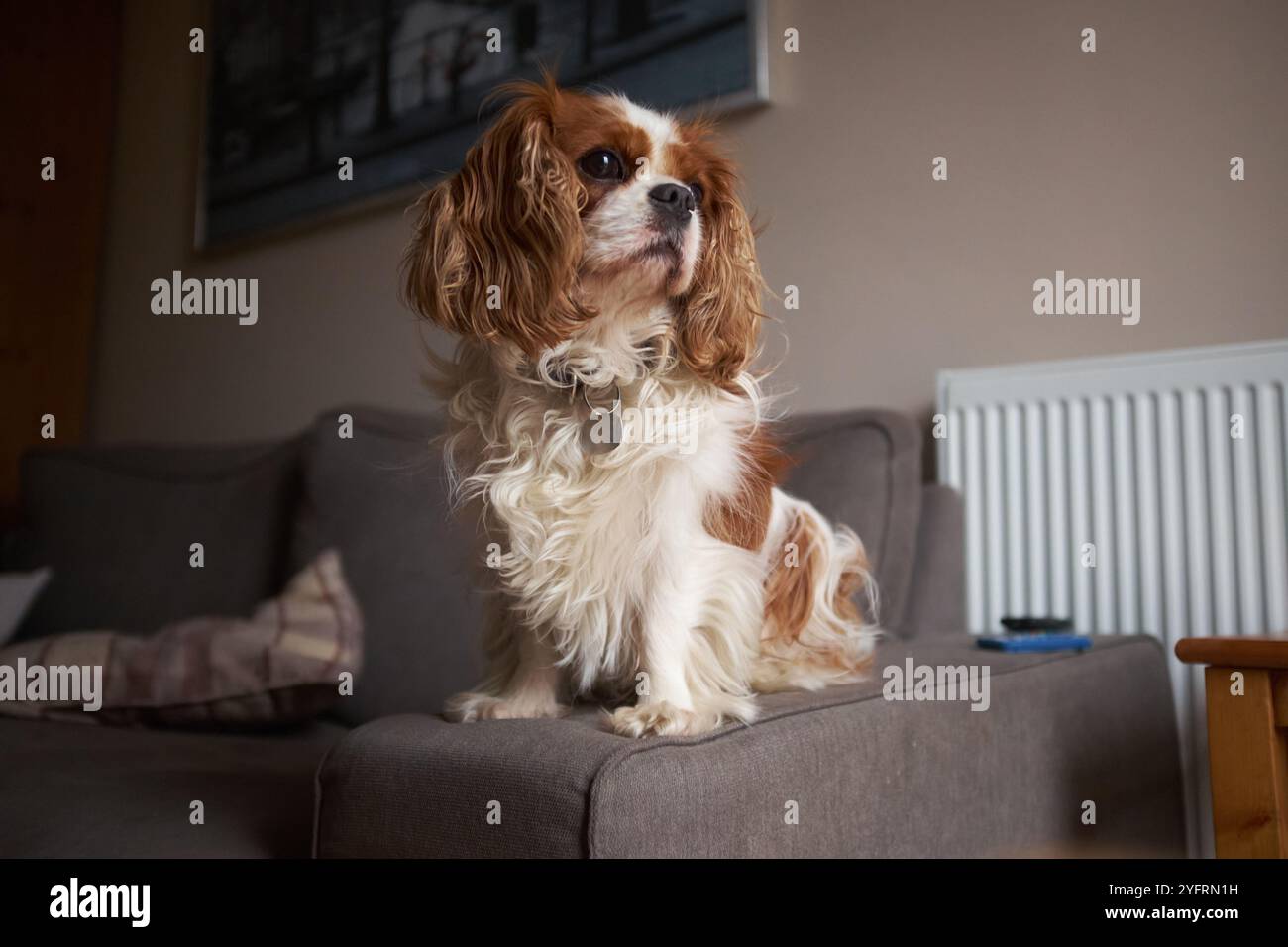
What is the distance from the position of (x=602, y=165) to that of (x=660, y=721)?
597mm

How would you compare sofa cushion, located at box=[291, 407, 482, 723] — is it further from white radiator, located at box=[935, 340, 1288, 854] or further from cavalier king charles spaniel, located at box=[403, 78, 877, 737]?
white radiator, located at box=[935, 340, 1288, 854]

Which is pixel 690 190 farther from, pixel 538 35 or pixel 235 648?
pixel 538 35

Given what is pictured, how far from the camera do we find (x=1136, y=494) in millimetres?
2115

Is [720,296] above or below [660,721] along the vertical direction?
above

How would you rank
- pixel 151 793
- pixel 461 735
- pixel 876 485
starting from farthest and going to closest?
pixel 876 485 → pixel 151 793 → pixel 461 735

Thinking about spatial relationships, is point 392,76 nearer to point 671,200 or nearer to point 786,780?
point 671,200

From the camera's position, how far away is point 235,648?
6.72 feet

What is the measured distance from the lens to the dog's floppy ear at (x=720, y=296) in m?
1.25

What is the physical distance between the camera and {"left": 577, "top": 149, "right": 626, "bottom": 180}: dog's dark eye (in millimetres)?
1229

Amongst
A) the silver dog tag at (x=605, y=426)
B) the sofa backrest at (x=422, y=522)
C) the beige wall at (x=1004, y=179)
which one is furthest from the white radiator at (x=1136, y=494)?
the silver dog tag at (x=605, y=426)

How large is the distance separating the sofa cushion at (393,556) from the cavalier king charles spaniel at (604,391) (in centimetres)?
88

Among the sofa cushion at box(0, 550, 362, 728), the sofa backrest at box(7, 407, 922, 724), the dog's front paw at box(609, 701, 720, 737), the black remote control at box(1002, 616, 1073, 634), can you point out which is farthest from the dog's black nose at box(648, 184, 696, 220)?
the sofa cushion at box(0, 550, 362, 728)

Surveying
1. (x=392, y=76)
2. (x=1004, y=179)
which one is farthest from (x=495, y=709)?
(x=392, y=76)

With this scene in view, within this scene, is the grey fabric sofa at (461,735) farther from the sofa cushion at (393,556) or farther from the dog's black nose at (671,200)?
the dog's black nose at (671,200)
